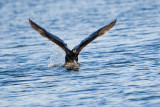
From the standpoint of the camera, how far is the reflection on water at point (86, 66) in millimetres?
12422

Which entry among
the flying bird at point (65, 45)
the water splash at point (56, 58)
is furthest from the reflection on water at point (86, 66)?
the flying bird at point (65, 45)

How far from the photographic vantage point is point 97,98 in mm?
12211

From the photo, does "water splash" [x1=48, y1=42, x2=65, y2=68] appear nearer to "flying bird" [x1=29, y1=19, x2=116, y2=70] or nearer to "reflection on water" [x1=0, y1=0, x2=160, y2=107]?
"reflection on water" [x1=0, y1=0, x2=160, y2=107]

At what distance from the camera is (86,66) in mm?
16859

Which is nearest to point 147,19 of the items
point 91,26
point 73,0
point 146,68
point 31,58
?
point 91,26

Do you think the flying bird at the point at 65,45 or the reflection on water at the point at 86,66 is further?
the flying bird at the point at 65,45

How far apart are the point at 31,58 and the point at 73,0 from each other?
3250 cm

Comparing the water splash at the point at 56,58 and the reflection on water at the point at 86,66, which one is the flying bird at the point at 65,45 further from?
the water splash at the point at 56,58

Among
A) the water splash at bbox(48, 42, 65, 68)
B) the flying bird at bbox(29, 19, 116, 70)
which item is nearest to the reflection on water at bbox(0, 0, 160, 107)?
the water splash at bbox(48, 42, 65, 68)

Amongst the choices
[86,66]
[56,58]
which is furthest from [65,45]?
[56,58]

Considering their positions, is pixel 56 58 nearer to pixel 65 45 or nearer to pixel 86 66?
pixel 65 45

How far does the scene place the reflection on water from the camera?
12.4 meters

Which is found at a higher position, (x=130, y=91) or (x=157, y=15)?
(x=157, y=15)

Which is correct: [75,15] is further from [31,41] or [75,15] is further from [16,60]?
[16,60]
